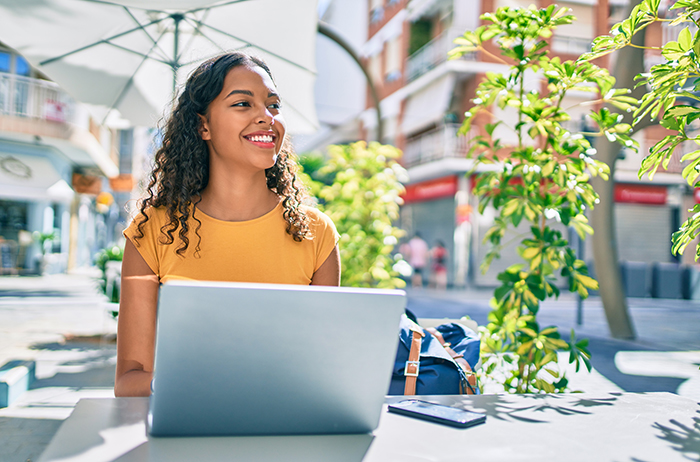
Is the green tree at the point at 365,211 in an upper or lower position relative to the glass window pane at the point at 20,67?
lower

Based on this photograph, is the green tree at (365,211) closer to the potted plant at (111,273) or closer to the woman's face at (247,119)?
the potted plant at (111,273)

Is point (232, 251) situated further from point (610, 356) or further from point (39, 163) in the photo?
point (39, 163)

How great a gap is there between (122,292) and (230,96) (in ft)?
2.25

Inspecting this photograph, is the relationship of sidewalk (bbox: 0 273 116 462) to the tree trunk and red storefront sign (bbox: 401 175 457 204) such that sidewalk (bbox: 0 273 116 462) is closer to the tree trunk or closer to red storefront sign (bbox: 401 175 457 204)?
the tree trunk

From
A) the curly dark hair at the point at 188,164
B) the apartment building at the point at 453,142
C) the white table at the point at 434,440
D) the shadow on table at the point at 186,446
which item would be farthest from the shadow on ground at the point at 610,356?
the apartment building at the point at 453,142

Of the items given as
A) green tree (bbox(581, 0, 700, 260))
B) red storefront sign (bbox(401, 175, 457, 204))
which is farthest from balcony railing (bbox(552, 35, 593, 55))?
green tree (bbox(581, 0, 700, 260))

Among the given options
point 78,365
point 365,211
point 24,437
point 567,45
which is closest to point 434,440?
point 24,437

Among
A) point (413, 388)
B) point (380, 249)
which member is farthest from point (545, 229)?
point (380, 249)

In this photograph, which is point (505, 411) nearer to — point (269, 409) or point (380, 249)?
point (269, 409)

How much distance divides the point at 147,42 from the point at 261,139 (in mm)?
3684

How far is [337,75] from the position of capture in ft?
89.4

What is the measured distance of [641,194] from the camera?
68.3 ft

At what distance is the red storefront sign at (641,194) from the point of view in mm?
20750

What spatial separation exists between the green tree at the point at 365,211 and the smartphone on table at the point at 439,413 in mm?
4082
